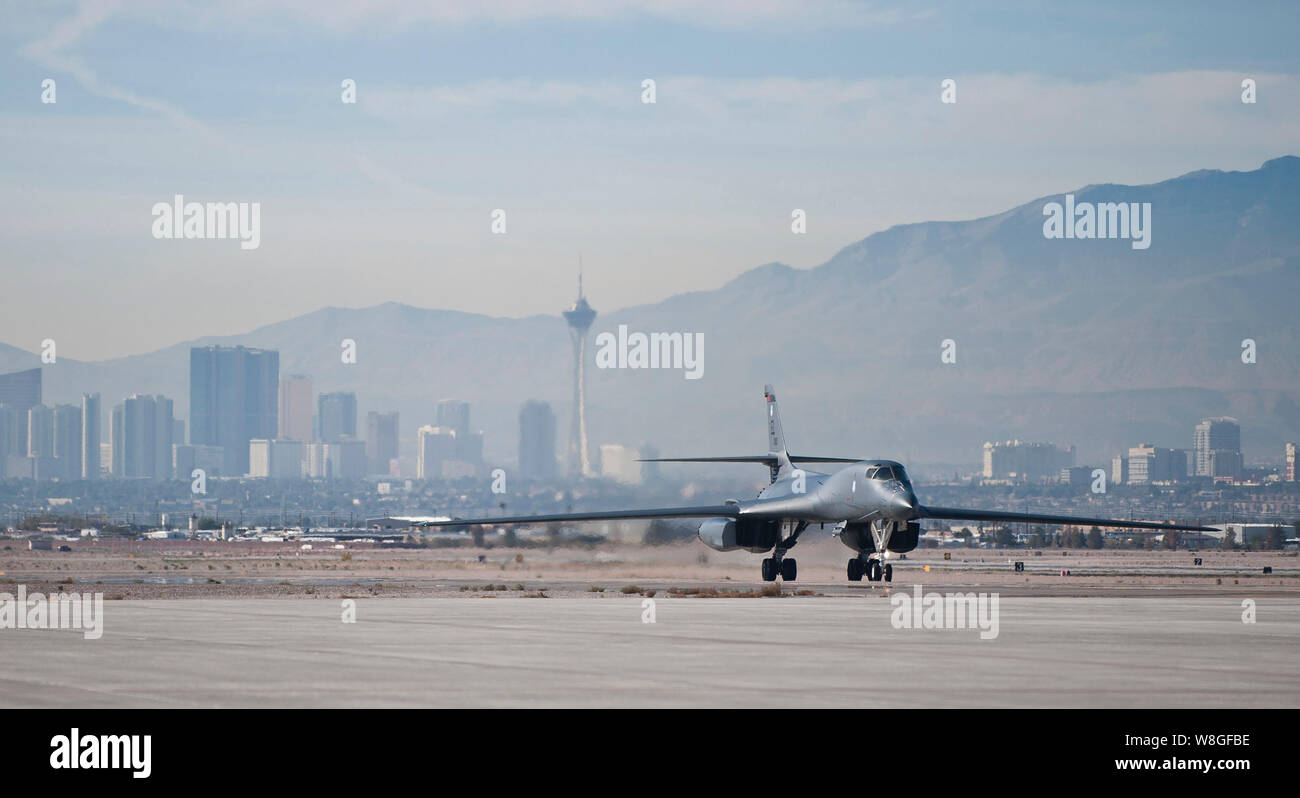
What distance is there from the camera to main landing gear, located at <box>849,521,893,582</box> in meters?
52.8

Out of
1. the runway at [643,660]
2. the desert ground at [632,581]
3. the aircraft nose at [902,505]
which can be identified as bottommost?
the desert ground at [632,581]

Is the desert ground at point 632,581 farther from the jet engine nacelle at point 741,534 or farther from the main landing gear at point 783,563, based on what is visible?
the jet engine nacelle at point 741,534

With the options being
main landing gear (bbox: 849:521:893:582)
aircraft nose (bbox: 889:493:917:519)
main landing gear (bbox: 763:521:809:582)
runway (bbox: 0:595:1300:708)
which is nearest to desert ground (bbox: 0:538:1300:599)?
main landing gear (bbox: 849:521:893:582)

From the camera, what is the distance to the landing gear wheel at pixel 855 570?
178ft

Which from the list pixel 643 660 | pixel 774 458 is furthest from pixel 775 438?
pixel 643 660

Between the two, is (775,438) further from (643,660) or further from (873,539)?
(643,660)

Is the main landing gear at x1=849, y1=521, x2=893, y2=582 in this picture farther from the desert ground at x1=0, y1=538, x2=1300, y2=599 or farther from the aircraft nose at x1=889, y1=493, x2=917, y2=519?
the aircraft nose at x1=889, y1=493, x2=917, y2=519

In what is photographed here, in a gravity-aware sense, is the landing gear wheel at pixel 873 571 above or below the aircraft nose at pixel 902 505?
below

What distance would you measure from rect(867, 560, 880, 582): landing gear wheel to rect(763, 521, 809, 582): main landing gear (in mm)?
3092

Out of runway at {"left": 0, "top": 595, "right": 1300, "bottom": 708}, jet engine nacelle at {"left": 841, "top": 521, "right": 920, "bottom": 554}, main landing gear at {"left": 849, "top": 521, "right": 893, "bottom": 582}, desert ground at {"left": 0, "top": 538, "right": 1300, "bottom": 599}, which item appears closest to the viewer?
runway at {"left": 0, "top": 595, "right": 1300, "bottom": 708}

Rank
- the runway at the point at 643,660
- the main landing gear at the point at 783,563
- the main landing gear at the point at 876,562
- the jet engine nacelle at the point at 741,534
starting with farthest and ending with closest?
1. the jet engine nacelle at the point at 741,534
2. the main landing gear at the point at 783,563
3. the main landing gear at the point at 876,562
4. the runway at the point at 643,660

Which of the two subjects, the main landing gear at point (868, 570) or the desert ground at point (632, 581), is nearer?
the desert ground at point (632, 581)

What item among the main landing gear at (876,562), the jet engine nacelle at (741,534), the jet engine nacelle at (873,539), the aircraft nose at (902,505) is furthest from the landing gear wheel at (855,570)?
the aircraft nose at (902,505)
